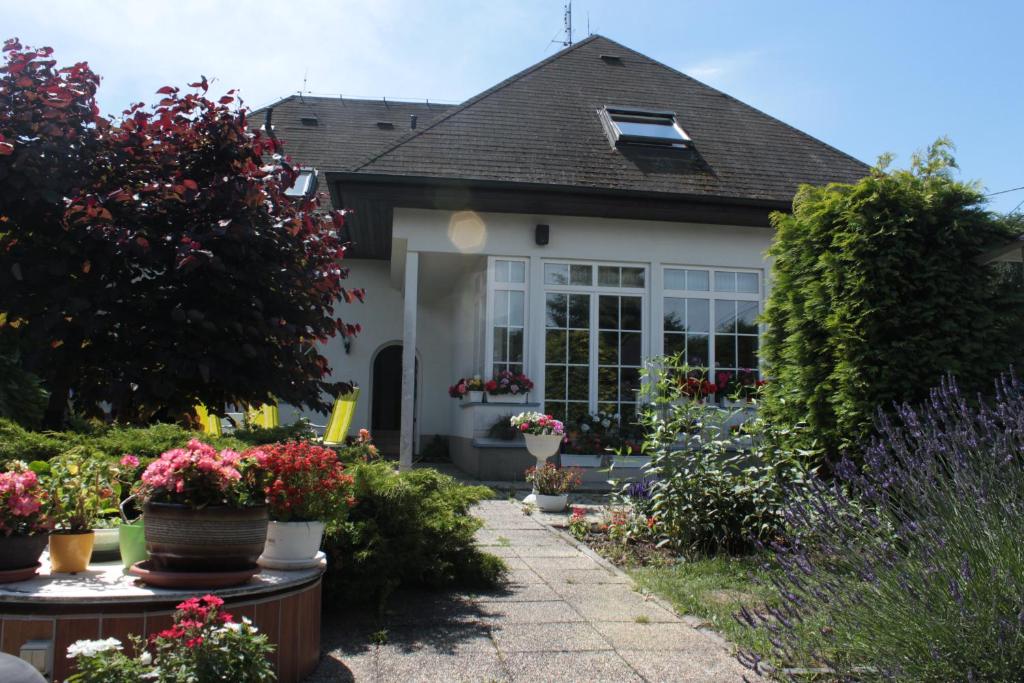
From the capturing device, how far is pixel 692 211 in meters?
11.2

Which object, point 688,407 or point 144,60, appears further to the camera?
Result: point 688,407

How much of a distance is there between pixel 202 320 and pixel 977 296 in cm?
482

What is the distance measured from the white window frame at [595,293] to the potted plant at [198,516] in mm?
8049

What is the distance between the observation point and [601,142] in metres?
12.2

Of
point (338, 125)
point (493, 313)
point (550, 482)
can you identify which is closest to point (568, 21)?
point (338, 125)

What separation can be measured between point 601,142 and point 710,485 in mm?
7475

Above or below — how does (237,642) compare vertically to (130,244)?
below

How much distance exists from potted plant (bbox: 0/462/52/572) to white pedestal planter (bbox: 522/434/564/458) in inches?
227

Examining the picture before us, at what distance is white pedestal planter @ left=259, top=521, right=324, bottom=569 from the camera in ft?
11.1

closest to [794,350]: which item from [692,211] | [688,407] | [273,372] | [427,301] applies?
[688,407]

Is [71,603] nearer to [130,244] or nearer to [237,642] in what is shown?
[237,642]

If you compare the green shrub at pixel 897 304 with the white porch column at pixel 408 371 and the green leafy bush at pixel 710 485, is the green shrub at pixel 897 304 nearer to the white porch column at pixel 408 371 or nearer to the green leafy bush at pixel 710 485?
the green leafy bush at pixel 710 485

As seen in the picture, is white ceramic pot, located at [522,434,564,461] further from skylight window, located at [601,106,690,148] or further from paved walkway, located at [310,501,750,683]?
skylight window, located at [601,106,690,148]

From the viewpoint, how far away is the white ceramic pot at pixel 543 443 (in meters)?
8.48
